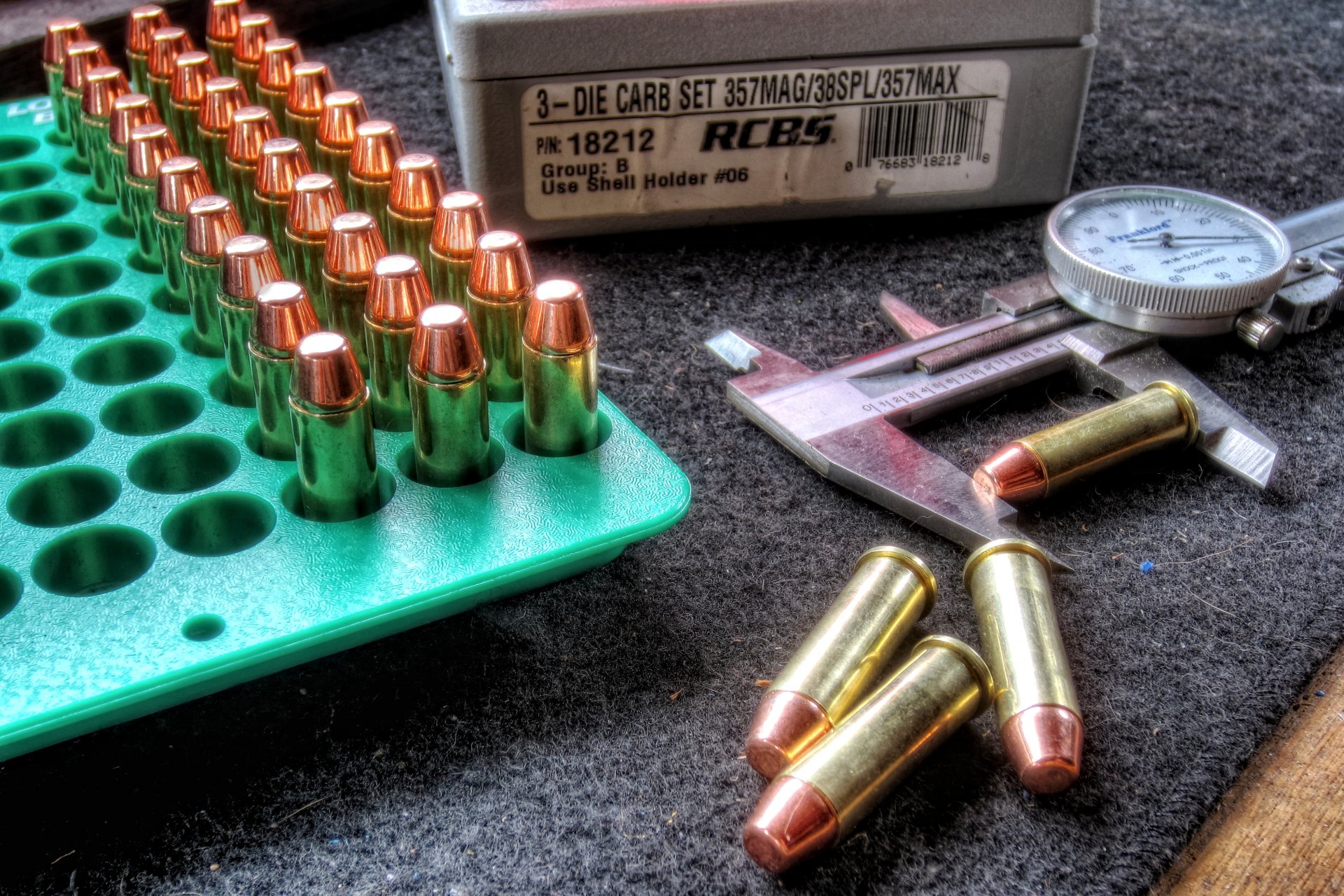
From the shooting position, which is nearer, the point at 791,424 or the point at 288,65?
the point at 791,424

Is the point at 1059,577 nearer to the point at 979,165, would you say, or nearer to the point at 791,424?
the point at 791,424

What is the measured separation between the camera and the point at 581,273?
1.01m

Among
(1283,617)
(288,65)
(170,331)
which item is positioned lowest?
(1283,617)

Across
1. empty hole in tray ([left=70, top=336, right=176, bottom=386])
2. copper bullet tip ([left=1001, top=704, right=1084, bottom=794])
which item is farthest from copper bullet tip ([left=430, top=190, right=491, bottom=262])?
copper bullet tip ([left=1001, top=704, right=1084, bottom=794])

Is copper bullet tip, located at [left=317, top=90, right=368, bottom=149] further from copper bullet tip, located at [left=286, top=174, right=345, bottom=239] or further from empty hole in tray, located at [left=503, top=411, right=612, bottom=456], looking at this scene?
empty hole in tray, located at [left=503, top=411, right=612, bottom=456]

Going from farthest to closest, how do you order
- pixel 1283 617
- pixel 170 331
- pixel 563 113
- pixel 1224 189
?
pixel 1224 189 < pixel 563 113 < pixel 170 331 < pixel 1283 617

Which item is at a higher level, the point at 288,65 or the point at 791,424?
the point at 288,65

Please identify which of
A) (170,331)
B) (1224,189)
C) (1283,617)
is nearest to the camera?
(1283,617)

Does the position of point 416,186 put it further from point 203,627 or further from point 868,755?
point 868,755

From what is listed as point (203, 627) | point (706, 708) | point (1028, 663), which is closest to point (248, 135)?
point (203, 627)

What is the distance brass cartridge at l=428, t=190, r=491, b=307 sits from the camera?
75cm

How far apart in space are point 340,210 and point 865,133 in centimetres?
46

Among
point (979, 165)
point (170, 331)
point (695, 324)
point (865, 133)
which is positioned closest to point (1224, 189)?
point (979, 165)

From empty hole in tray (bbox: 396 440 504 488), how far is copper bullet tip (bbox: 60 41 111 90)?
1.71 ft
